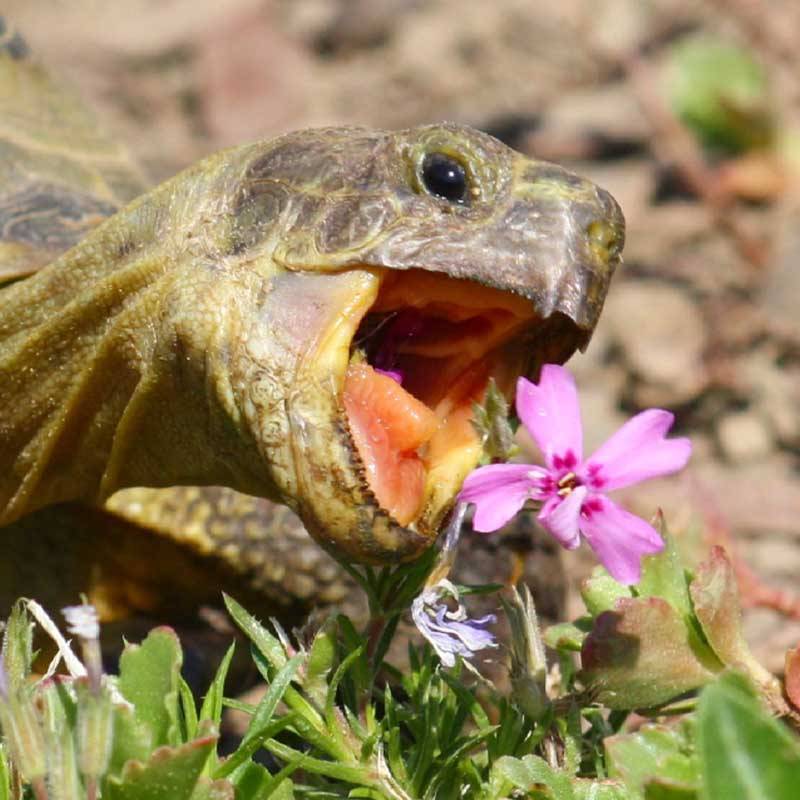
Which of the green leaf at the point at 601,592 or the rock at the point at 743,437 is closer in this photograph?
the green leaf at the point at 601,592

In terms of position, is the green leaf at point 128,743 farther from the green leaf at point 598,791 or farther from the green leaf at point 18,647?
the green leaf at point 598,791

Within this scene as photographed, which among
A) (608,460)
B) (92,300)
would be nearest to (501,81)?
(92,300)

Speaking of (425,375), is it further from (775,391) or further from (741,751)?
(775,391)

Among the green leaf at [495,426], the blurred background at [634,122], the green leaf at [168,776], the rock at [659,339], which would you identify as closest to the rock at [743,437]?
the blurred background at [634,122]

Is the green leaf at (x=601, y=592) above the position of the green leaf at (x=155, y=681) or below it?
below

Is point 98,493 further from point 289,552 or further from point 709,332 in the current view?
point 709,332

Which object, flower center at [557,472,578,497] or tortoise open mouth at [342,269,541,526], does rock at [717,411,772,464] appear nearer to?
tortoise open mouth at [342,269,541,526]
